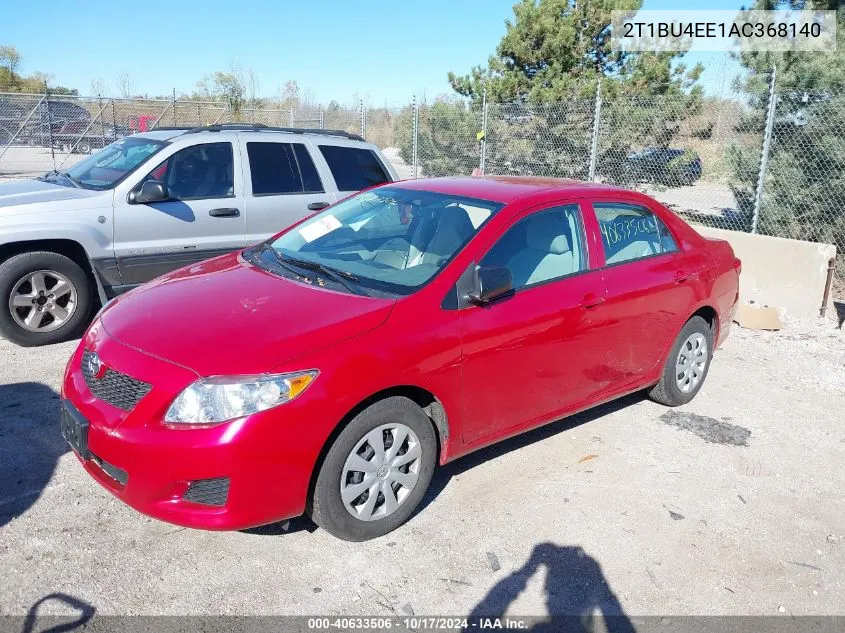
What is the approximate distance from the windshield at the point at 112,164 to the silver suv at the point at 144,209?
2 centimetres

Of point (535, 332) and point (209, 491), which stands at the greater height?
point (535, 332)

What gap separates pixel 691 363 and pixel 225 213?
4.30 m

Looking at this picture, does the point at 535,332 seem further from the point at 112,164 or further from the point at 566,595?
the point at 112,164

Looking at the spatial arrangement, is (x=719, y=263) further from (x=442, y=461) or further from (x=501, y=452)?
(x=442, y=461)

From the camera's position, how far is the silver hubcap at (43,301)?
231 inches

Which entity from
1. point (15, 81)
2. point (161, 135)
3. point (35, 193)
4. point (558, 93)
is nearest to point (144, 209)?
point (35, 193)

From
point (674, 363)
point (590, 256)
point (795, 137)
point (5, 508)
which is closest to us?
point (5, 508)

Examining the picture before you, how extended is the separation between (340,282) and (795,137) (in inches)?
291

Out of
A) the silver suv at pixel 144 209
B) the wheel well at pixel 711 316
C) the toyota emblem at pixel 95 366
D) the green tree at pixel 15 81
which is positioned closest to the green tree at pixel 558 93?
the silver suv at pixel 144 209

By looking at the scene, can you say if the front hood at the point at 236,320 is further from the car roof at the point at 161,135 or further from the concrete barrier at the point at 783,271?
the concrete barrier at the point at 783,271

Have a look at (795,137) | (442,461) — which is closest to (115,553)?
(442,461)

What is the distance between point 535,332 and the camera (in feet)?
12.8

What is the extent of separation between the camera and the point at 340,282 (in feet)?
12.3

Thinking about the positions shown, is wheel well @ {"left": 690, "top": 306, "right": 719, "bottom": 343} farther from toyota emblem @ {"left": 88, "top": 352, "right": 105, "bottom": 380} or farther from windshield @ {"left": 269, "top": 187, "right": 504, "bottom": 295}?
toyota emblem @ {"left": 88, "top": 352, "right": 105, "bottom": 380}
